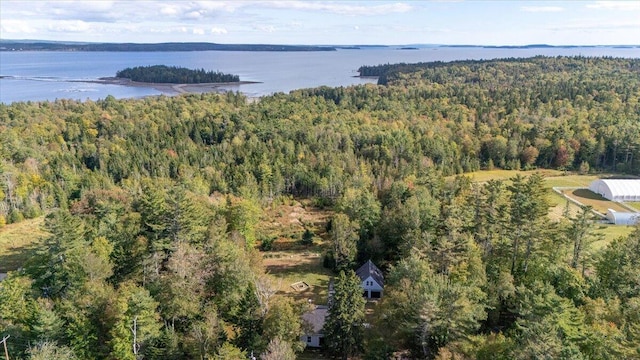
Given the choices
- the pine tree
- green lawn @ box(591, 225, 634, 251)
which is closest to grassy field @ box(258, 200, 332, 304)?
the pine tree

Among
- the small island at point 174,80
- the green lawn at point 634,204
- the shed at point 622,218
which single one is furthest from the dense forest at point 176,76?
the shed at point 622,218

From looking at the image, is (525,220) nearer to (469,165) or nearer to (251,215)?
(251,215)

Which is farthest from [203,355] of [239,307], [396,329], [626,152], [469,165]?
[626,152]

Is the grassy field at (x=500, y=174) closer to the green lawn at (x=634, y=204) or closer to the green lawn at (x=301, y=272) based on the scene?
the green lawn at (x=634, y=204)

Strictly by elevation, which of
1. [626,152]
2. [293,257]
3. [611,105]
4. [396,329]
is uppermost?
[611,105]

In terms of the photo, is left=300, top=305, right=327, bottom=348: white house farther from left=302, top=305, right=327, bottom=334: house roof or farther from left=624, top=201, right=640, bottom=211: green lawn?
left=624, top=201, right=640, bottom=211: green lawn

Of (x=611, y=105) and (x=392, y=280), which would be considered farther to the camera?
(x=611, y=105)

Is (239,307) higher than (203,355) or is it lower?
higher
